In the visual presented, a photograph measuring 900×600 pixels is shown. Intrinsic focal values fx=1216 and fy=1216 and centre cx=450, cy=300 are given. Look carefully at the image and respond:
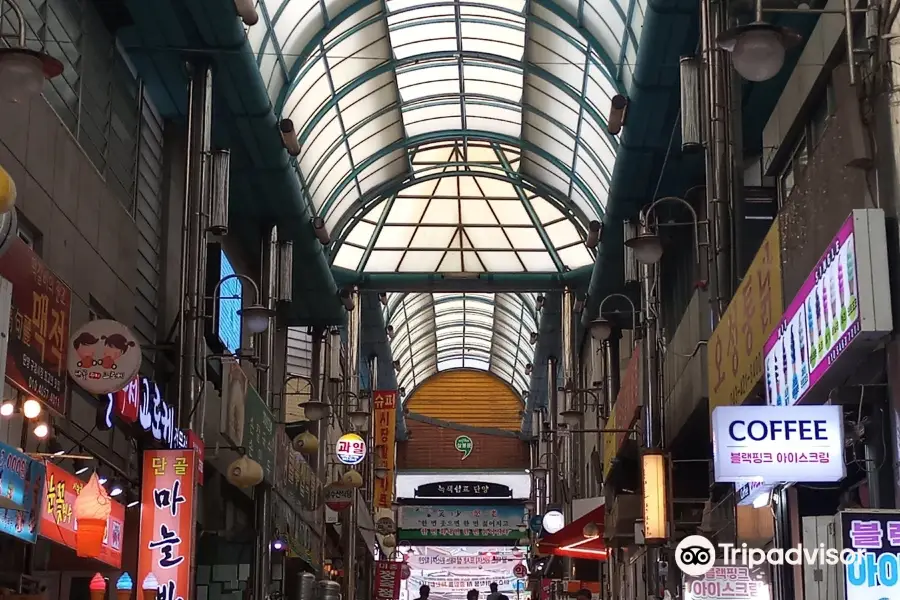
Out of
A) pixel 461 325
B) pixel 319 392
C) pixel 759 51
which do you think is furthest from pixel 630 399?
pixel 461 325

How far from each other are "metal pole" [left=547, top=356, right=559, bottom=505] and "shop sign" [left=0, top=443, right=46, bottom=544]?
25.6 m

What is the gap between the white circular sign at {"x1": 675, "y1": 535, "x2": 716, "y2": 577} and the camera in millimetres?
13312

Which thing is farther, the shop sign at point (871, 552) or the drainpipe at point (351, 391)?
the drainpipe at point (351, 391)

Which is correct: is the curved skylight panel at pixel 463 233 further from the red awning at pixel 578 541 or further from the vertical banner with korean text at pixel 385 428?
the vertical banner with korean text at pixel 385 428

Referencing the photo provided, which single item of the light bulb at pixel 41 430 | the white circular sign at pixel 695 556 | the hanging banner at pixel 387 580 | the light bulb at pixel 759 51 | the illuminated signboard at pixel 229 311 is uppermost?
the illuminated signboard at pixel 229 311

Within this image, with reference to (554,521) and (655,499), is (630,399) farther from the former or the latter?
(554,521)

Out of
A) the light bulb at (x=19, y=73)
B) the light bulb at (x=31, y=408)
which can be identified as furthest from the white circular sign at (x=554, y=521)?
the light bulb at (x=19, y=73)

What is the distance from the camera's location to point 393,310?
132ft

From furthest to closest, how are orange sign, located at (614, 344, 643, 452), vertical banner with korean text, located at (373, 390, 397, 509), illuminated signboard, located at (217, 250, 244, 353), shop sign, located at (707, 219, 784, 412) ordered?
vertical banner with korean text, located at (373, 390, 397, 509) < orange sign, located at (614, 344, 643, 452) < illuminated signboard, located at (217, 250, 244, 353) < shop sign, located at (707, 219, 784, 412)

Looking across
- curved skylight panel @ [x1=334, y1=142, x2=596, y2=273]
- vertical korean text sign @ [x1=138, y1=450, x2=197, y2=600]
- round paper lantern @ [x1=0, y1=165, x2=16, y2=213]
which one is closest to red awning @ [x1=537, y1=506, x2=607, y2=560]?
curved skylight panel @ [x1=334, y1=142, x2=596, y2=273]

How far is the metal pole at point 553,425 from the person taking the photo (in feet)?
118

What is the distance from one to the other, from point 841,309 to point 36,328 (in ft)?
23.2

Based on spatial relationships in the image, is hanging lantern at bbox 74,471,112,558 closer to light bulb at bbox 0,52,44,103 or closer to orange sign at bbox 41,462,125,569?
orange sign at bbox 41,462,125,569

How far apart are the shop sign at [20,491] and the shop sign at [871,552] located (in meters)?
6.13
